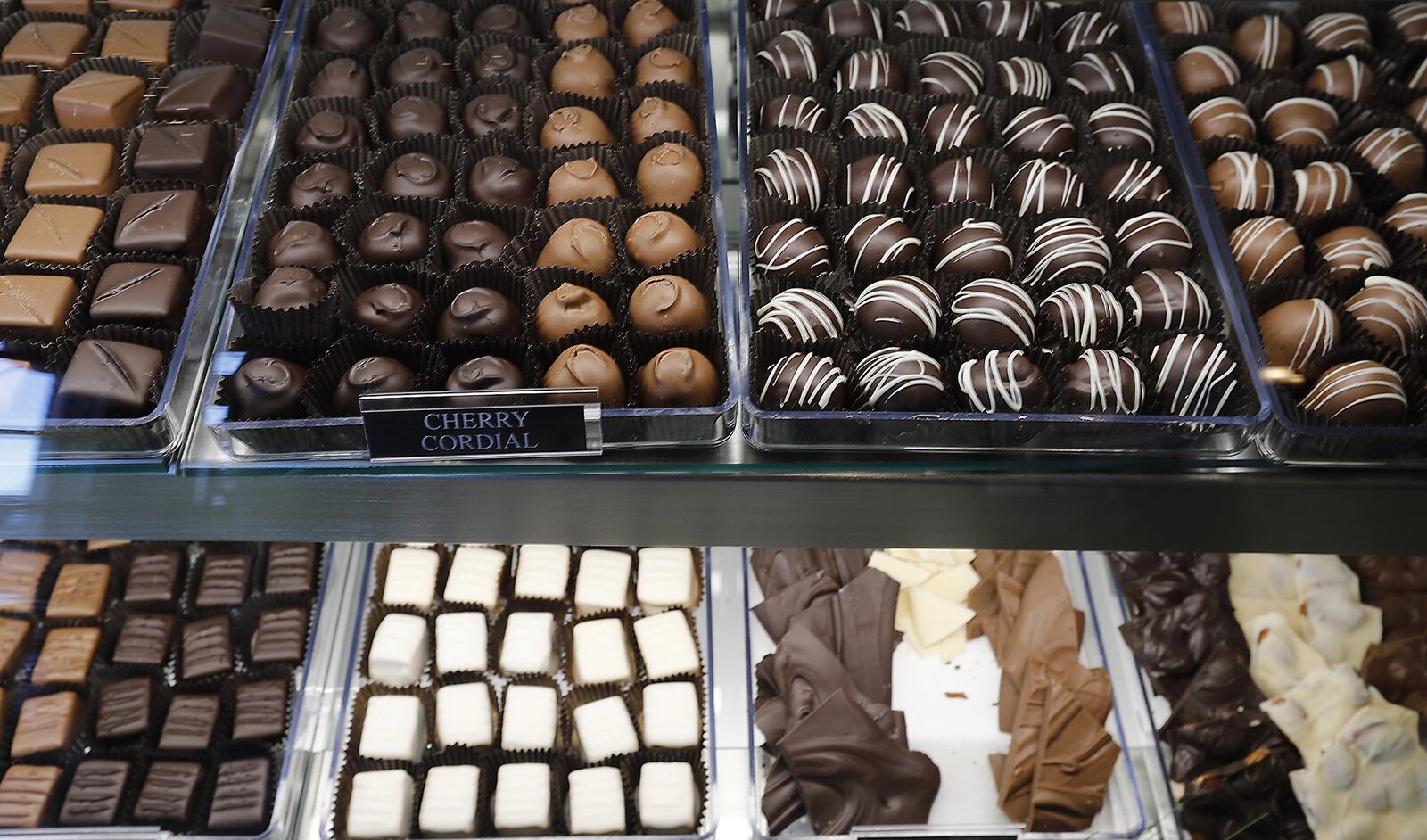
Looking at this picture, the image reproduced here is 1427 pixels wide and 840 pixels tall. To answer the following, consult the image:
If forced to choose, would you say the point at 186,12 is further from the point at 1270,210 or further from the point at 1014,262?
the point at 1270,210

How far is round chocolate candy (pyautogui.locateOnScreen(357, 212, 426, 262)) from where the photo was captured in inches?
63.5

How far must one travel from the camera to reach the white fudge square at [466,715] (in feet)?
6.59

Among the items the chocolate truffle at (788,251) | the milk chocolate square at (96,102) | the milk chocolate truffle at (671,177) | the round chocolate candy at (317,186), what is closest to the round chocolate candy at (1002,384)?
the chocolate truffle at (788,251)

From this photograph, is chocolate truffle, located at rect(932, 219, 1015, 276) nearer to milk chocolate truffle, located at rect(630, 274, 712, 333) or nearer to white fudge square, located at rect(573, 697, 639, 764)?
milk chocolate truffle, located at rect(630, 274, 712, 333)

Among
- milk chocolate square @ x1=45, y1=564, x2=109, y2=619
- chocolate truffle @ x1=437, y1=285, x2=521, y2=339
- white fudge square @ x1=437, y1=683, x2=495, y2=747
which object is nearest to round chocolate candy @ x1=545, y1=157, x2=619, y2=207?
chocolate truffle @ x1=437, y1=285, x2=521, y2=339

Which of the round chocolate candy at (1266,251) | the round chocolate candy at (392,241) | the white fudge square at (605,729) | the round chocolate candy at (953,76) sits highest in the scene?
the round chocolate candy at (953,76)

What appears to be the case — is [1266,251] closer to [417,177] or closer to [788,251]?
[788,251]

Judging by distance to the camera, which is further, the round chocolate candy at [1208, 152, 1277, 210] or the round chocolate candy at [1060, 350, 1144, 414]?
the round chocolate candy at [1208, 152, 1277, 210]

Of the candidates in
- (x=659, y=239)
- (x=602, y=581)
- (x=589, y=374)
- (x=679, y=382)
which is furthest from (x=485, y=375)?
(x=602, y=581)

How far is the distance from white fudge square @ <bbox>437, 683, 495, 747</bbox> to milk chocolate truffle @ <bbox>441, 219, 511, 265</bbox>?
2.82ft

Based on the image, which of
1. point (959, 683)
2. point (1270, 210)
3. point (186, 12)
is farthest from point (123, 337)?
point (1270, 210)

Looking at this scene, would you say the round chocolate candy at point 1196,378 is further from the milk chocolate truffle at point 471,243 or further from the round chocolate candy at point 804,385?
the milk chocolate truffle at point 471,243

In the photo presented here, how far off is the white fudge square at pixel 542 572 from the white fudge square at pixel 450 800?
0.37 metres

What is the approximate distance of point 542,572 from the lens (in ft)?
7.24
